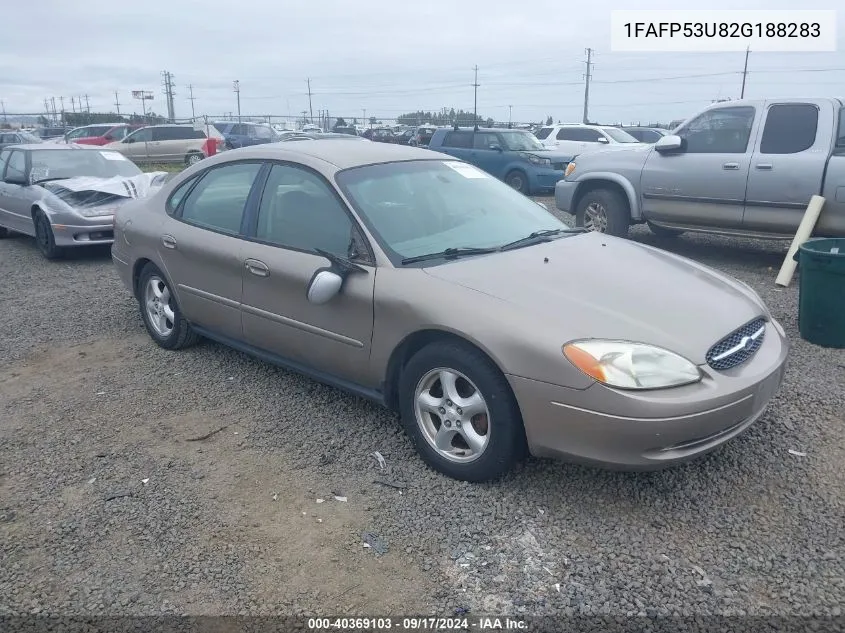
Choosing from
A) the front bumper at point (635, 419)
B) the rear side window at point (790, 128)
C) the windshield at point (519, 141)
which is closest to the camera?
the front bumper at point (635, 419)

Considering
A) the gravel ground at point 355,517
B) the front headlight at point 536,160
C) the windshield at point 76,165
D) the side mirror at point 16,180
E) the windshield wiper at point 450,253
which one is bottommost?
the gravel ground at point 355,517

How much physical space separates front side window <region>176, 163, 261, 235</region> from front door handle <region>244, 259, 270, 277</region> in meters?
0.30

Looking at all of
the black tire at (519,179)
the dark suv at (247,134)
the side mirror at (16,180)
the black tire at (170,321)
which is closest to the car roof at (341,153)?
the black tire at (170,321)

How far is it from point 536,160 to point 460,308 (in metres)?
13.2

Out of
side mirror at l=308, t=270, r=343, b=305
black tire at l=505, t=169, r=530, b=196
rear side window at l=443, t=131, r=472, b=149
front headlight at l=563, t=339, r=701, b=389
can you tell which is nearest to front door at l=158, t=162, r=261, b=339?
side mirror at l=308, t=270, r=343, b=305

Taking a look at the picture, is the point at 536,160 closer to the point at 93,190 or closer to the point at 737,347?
the point at 93,190

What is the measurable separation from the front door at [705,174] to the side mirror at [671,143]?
72 mm

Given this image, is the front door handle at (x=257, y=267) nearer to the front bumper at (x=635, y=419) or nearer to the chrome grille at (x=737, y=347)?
the front bumper at (x=635, y=419)

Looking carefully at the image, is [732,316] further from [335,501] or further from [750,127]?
[750,127]

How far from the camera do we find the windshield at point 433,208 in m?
3.80

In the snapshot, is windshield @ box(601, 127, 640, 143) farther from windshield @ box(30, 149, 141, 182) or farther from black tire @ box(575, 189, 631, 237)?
windshield @ box(30, 149, 141, 182)

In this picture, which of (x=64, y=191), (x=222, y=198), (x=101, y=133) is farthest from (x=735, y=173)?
(x=101, y=133)

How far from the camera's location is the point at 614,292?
3348mm

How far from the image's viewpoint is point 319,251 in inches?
149
